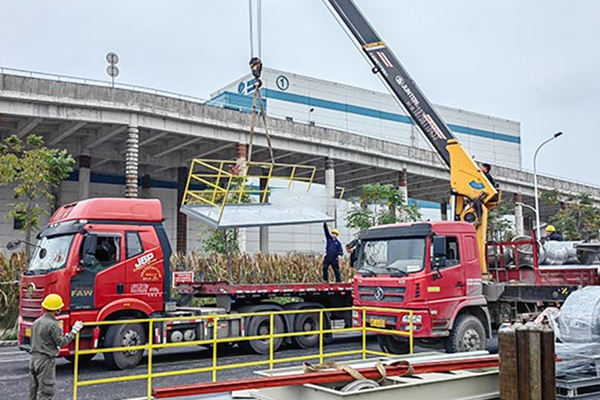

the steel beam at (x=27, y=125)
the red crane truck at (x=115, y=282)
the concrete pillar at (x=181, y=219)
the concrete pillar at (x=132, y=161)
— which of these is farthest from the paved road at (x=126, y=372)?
the concrete pillar at (x=181, y=219)

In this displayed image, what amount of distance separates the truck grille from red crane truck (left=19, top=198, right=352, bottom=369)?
2.27 meters

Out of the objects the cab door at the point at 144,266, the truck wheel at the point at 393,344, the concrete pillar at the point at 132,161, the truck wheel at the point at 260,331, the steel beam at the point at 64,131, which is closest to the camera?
the cab door at the point at 144,266

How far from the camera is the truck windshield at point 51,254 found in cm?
1096

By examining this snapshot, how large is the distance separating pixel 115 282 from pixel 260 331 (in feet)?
11.4

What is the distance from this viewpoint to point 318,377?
589cm

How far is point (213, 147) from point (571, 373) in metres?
26.1

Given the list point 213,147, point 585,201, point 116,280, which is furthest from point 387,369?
point 585,201

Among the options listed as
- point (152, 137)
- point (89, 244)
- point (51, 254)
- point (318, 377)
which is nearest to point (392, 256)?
point (89, 244)

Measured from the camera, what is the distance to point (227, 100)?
41.8 m

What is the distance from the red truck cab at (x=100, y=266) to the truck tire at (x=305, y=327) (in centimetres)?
315

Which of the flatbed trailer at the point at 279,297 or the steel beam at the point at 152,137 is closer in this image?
the flatbed trailer at the point at 279,297

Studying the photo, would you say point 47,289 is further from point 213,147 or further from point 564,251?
point 213,147

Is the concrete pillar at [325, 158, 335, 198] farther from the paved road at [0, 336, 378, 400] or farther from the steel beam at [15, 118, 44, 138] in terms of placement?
the paved road at [0, 336, 378, 400]

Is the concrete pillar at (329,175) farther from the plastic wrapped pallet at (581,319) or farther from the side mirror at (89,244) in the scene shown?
the plastic wrapped pallet at (581,319)
